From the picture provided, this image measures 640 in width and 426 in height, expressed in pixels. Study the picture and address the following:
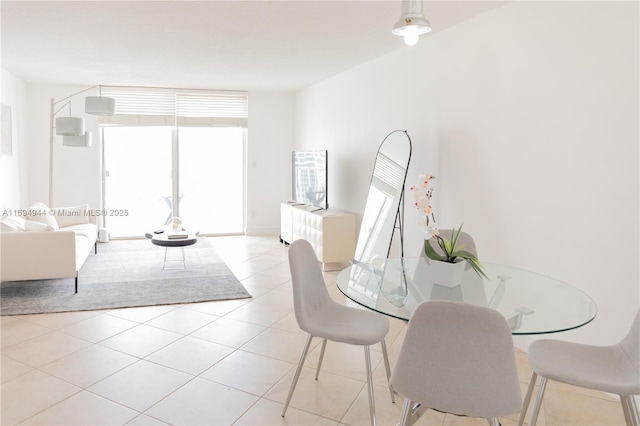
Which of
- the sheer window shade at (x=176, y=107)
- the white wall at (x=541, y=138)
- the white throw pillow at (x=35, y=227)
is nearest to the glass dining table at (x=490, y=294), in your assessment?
the white wall at (x=541, y=138)

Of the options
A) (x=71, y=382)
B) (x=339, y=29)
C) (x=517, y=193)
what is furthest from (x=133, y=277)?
(x=517, y=193)

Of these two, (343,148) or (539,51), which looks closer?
(539,51)

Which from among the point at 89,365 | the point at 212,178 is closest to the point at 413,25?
the point at 89,365

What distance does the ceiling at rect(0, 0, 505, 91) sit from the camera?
134 inches

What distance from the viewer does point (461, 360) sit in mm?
1518

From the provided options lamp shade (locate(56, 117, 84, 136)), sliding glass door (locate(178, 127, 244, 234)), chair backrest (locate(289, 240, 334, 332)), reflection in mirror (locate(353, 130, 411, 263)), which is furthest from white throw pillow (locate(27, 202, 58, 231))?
chair backrest (locate(289, 240, 334, 332))

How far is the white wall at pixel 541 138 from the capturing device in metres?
2.54

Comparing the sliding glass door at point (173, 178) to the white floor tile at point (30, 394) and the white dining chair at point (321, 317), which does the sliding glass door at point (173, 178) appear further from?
the white dining chair at point (321, 317)

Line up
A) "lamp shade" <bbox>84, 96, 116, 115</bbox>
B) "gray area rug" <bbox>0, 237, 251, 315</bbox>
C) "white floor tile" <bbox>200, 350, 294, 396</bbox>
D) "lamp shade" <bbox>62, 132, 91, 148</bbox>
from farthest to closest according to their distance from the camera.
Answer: "lamp shade" <bbox>62, 132, 91, 148</bbox>, "lamp shade" <bbox>84, 96, 116, 115</bbox>, "gray area rug" <bbox>0, 237, 251, 315</bbox>, "white floor tile" <bbox>200, 350, 294, 396</bbox>

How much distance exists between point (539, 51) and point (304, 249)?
2.01 metres

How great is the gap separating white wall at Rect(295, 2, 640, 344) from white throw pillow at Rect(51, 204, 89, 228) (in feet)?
14.6

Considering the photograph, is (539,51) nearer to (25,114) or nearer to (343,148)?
(343,148)

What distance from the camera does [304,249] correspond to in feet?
8.35

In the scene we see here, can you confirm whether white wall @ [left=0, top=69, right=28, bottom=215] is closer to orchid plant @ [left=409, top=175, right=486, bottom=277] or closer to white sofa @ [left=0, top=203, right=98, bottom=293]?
white sofa @ [left=0, top=203, right=98, bottom=293]
